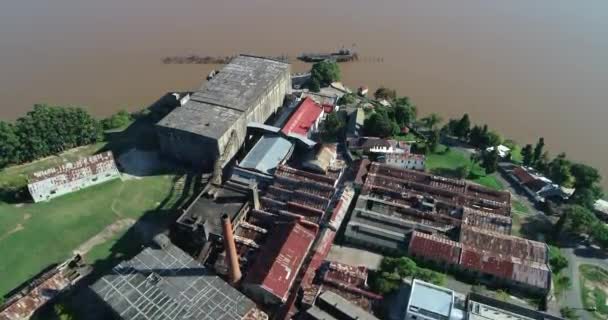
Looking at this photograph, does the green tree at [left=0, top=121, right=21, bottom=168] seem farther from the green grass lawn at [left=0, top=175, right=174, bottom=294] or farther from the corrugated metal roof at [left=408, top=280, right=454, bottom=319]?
the corrugated metal roof at [left=408, top=280, right=454, bottom=319]

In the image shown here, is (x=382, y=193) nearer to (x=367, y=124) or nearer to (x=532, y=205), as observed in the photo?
(x=367, y=124)

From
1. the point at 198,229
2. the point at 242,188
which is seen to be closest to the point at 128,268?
the point at 198,229

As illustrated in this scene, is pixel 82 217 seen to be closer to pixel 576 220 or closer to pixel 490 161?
pixel 490 161

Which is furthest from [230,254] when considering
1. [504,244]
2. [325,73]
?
[325,73]

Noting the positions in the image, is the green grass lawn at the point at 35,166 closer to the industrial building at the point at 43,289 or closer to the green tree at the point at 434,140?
the industrial building at the point at 43,289

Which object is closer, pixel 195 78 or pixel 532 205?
pixel 532 205

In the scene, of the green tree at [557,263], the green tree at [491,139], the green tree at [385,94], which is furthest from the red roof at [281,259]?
the green tree at [385,94]
